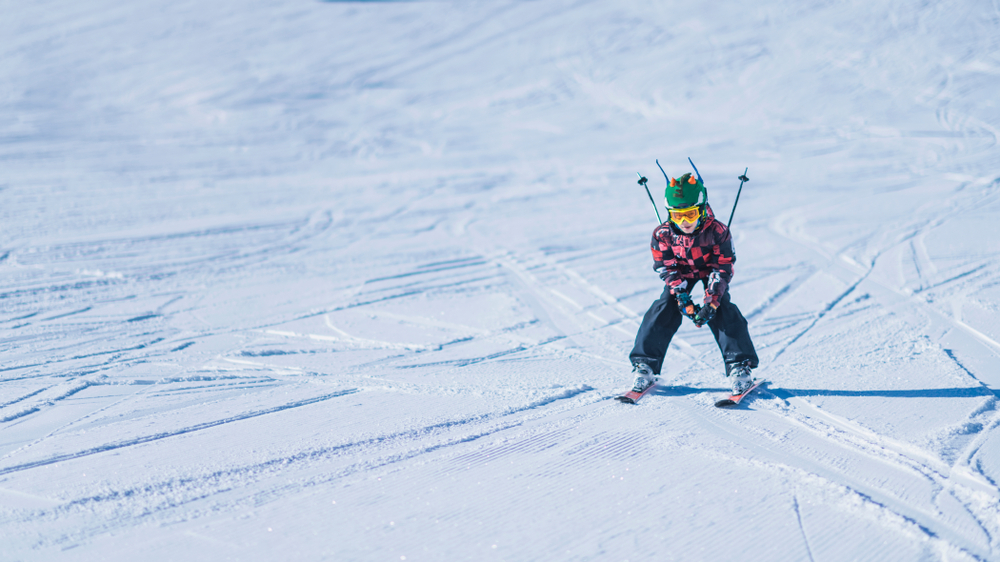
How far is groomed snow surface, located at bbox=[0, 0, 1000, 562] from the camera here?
2744mm

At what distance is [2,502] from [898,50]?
18.7 metres

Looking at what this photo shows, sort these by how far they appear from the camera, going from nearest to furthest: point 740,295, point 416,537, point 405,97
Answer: point 416,537
point 740,295
point 405,97

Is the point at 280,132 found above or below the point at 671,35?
below

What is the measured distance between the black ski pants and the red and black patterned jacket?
4.2 inches

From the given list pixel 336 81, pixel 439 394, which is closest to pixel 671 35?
pixel 336 81

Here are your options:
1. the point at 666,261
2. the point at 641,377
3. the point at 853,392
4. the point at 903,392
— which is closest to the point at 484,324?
the point at 641,377

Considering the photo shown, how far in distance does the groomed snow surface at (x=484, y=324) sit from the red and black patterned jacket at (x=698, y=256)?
2.12 feet

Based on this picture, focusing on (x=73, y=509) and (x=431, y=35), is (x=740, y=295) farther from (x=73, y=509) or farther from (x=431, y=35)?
(x=431, y=35)

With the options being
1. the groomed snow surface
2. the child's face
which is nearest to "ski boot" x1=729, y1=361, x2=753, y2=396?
the groomed snow surface

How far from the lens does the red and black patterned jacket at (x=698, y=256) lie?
3.69m

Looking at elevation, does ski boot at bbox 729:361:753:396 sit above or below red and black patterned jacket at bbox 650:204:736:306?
below

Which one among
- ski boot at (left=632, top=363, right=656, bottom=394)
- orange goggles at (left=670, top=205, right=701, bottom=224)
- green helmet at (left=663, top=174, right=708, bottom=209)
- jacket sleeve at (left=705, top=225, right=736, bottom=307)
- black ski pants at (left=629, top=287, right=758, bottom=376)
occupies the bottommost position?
ski boot at (left=632, top=363, right=656, bottom=394)

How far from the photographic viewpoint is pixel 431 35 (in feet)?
64.7

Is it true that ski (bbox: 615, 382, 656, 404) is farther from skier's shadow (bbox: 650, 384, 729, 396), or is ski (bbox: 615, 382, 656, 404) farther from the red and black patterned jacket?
the red and black patterned jacket
